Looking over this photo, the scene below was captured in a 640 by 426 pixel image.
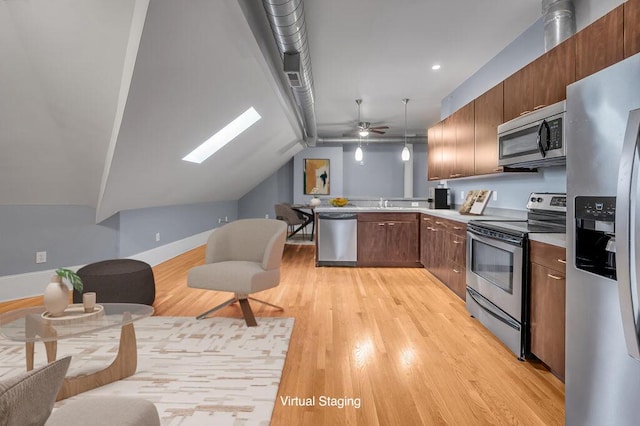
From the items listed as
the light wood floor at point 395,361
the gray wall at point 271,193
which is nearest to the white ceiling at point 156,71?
the light wood floor at point 395,361

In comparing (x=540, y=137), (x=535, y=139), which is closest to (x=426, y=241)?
(x=535, y=139)

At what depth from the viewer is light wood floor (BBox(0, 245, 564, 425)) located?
180 centimetres

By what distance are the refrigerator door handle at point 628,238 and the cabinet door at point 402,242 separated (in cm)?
398

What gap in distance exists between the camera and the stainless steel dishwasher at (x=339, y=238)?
5.27 m

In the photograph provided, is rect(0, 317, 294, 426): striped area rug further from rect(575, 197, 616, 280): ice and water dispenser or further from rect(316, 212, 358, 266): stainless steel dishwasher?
rect(316, 212, 358, 266): stainless steel dishwasher

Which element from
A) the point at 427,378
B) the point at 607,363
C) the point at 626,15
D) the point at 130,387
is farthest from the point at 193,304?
the point at 626,15

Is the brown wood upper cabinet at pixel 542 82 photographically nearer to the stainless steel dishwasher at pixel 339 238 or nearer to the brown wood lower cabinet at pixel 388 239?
the brown wood lower cabinet at pixel 388 239

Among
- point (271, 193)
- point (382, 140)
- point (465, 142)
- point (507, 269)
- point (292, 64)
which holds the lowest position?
point (507, 269)

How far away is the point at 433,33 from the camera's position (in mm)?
3656

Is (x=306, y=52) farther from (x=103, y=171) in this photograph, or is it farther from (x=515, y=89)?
(x=103, y=171)

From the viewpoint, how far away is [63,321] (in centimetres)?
181

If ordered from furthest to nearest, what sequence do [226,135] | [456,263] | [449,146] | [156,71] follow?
[226,135], [449,146], [456,263], [156,71]

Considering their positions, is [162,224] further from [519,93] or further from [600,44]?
[600,44]

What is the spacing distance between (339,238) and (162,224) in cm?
290
